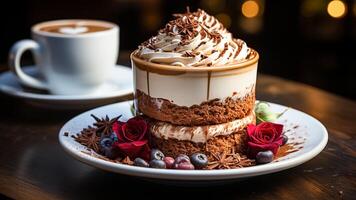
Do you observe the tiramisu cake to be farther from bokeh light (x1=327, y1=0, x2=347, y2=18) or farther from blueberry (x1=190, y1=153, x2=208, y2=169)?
bokeh light (x1=327, y1=0, x2=347, y2=18)

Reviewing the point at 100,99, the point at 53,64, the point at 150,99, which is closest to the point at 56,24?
the point at 53,64

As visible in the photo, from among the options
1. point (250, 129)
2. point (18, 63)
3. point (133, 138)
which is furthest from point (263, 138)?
point (18, 63)

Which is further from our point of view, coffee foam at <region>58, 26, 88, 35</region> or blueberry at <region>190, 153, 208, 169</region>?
coffee foam at <region>58, 26, 88, 35</region>

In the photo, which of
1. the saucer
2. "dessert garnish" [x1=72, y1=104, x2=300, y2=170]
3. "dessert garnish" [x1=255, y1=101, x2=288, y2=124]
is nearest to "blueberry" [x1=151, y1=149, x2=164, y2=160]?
"dessert garnish" [x1=72, y1=104, x2=300, y2=170]

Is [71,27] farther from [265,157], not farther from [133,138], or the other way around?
[265,157]

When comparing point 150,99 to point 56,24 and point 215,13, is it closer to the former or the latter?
point 56,24

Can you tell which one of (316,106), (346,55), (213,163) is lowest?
(346,55)
